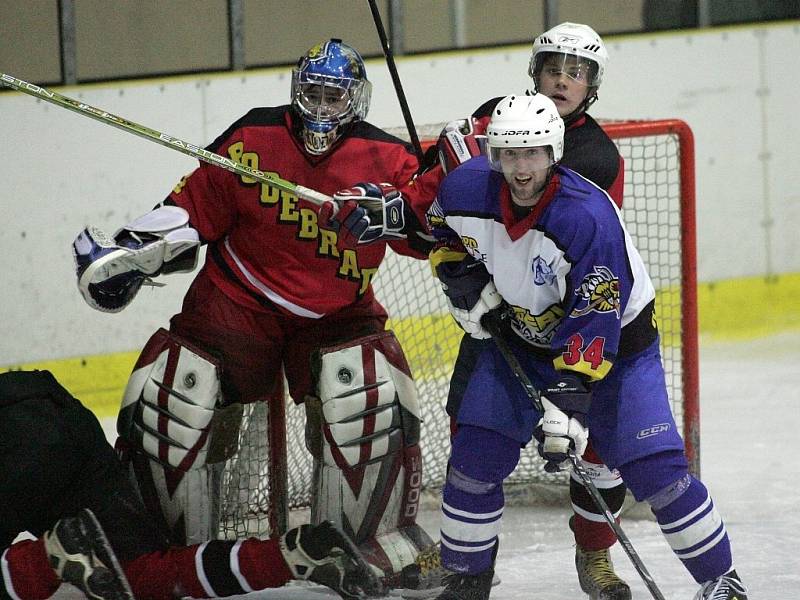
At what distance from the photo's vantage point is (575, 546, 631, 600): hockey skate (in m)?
3.22

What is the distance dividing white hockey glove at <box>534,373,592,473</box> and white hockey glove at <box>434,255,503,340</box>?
254mm

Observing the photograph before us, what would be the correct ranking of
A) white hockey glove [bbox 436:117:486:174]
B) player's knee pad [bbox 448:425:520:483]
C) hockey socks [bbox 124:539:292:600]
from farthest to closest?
1. white hockey glove [bbox 436:117:486:174]
2. hockey socks [bbox 124:539:292:600]
3. player's knee pad [bbox 448:425:520:483]

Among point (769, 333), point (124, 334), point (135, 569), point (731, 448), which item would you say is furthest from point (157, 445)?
point (769, 333)

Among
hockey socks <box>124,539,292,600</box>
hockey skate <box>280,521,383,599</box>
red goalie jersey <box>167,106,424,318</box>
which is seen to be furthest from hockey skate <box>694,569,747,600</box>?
red goalie jersey <box>167,106,424,318</box>

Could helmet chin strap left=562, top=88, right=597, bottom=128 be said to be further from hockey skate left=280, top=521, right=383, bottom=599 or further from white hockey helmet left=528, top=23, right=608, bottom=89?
hockey skate left=280, top=521, right=383, bottom=599

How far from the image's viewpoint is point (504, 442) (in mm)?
2939

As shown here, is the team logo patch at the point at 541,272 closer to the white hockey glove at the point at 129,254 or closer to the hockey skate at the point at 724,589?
the hockey skate at the point at 724,589

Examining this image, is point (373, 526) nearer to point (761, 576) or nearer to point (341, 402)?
point (341, 402)

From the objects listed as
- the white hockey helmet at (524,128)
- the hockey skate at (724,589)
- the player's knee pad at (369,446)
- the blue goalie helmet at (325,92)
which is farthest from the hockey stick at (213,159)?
the hockey skate at (724,589)

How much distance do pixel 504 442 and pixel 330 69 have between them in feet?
2.91

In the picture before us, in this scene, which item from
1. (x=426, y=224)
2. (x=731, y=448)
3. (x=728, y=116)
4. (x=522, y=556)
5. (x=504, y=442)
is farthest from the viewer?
(x=728, y=116)

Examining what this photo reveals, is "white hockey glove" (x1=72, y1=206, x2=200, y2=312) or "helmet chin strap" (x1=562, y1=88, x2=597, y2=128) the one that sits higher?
"helmet chin strap" (x1=562, y1=88, x2=597, y2=128)

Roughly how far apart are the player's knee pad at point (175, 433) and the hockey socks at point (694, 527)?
0.99 metres

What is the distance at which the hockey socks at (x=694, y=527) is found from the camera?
2826 mm
